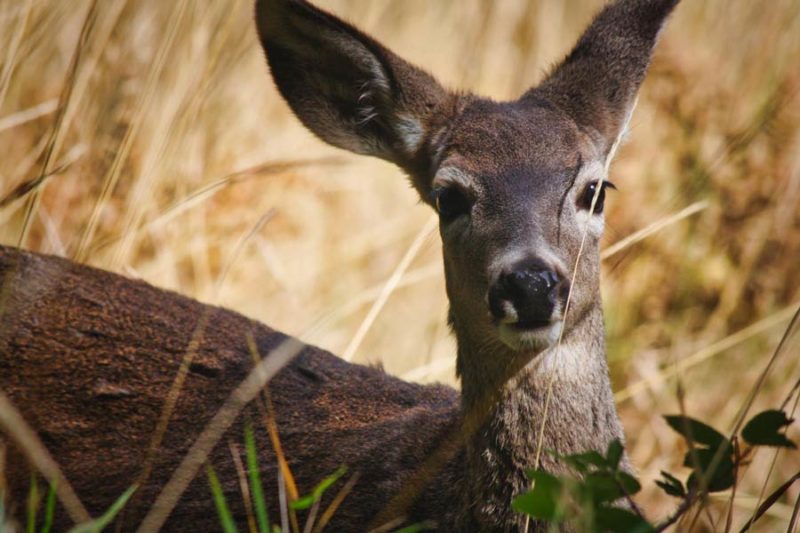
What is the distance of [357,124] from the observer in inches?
166

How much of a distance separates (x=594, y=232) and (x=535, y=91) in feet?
2.04

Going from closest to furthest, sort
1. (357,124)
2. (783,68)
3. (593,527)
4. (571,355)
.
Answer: (593,527) → (571,355) → (357,124) → (783,68)

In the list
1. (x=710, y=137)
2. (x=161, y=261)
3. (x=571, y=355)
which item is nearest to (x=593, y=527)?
(x=571, y=355)

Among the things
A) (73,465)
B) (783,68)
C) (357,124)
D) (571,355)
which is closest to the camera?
Answer: (571,355)

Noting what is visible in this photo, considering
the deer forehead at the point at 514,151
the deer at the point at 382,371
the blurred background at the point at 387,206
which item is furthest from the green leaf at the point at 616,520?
the blurred background at the point at 387,206

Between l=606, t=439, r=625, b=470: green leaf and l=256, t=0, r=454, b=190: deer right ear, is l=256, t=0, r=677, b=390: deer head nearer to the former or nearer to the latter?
l=256, t=0, r=454, b=190: deer right ear

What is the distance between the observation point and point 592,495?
2676 millimetres

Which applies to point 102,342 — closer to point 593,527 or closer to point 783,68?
point 593,527

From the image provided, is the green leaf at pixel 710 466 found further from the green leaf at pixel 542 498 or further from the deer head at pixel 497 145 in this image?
the deer head at pixel 497 145

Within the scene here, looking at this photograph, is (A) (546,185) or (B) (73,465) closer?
(A) (546,185)

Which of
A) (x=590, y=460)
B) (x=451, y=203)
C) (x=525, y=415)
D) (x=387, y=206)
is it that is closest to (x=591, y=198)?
(x=451, y=203)

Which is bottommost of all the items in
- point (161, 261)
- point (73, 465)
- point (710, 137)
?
point (73, 465)

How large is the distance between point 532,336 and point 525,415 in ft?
1.04

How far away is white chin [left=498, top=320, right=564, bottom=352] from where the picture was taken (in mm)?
3365
